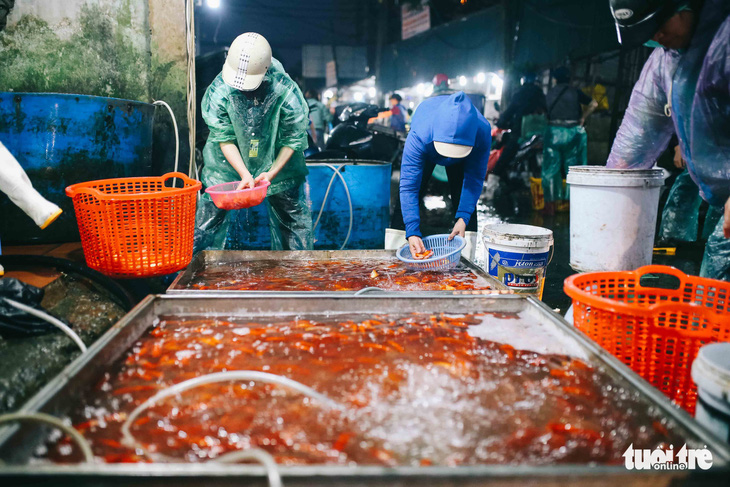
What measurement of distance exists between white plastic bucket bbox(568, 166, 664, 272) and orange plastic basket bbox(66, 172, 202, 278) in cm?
303

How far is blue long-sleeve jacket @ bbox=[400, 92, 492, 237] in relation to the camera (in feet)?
10.8

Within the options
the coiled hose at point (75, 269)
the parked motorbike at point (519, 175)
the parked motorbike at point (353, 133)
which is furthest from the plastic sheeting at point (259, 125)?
the parked motorbike at point (519, 175)

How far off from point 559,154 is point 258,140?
20.1 ft

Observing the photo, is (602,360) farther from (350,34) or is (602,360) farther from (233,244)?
(350,34)

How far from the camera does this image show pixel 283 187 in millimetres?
4062

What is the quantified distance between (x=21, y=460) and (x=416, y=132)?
316 cm

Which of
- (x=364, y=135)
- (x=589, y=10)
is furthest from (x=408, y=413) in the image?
(x=589, y=10)

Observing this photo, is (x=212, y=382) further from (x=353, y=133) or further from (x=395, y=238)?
(x=353, y=133)

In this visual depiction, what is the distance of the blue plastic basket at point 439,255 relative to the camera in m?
3.23

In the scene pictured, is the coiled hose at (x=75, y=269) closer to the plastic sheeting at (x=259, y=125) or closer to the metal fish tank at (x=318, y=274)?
the metal fish tank at (x=318, y=274)

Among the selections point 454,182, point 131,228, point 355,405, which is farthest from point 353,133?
point 355,405

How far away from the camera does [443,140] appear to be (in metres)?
3.29

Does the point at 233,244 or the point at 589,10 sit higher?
the point at 589,10

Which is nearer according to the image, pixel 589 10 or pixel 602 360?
pixel 602 360
